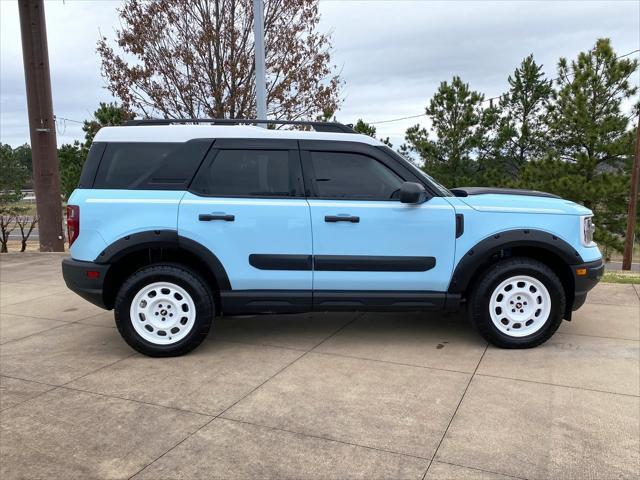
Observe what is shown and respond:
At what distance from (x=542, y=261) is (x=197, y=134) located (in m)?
Answer: 3.20

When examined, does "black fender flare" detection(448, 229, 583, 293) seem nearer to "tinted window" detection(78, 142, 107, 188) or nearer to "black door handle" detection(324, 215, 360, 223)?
"black door handle" detection(324, 215, 360, 223)

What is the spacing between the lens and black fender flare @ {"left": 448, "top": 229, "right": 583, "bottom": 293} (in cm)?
432

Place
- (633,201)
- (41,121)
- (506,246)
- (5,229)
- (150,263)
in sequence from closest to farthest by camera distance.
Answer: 1. (506,246)
2. (150,263)
3. (41,121)
4. (5,229)
5. (633,201)

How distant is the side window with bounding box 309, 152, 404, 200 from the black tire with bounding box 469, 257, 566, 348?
1084mm

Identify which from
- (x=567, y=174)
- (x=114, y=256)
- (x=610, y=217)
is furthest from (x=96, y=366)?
(x=610, y=217)

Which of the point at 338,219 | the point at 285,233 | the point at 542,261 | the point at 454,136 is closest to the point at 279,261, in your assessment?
the point at 285,233

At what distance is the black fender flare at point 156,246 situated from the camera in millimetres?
4230

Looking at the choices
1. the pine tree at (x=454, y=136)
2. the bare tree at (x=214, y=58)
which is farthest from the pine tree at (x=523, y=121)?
the bare tree at (x=214, y=58)

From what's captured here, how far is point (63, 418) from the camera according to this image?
3.27 meters

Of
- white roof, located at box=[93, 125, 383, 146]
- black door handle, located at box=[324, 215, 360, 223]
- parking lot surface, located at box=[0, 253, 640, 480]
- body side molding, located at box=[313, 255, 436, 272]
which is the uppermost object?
white roof, located at box=[93, 125, 383, 146]

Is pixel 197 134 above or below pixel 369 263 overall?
above

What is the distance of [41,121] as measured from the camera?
35.0 ft

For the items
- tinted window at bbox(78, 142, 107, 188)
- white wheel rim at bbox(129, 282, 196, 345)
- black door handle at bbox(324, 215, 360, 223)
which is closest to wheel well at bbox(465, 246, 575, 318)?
black door handle at bbox(324, 215, 360, 223)

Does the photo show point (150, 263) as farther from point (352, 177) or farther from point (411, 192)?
point (411, 192)
